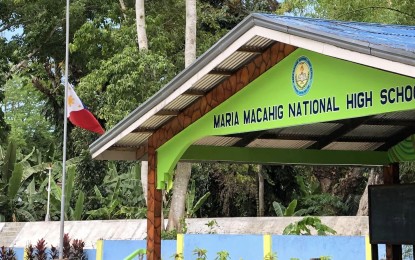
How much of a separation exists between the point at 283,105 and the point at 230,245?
6119mm

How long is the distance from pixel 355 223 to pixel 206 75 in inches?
282

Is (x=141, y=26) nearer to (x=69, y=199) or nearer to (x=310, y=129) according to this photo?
(x=69, y=199)

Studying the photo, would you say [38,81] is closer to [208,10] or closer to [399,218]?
[208,10]

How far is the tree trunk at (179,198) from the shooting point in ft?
74.4

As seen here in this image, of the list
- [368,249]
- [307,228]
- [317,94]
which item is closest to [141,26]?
[307,228]

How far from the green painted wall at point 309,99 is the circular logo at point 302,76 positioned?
0.16 feet

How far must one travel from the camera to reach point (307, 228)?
17.8 metres

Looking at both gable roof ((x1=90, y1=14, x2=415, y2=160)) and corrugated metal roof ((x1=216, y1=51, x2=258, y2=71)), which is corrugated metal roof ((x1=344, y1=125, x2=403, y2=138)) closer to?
gable roof ((x1=90, y1=14, x2=415, y2=160))

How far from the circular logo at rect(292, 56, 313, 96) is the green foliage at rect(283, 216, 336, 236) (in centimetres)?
687

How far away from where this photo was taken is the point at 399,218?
12.2 meters

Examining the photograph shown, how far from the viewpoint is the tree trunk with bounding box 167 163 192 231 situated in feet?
74.4

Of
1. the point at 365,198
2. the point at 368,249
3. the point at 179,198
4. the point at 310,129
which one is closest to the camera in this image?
the point at 310,129

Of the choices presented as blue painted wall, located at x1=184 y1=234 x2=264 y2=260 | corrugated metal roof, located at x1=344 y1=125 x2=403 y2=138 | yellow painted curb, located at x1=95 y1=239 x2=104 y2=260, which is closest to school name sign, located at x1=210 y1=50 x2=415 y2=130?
corrugated metal roof, located at x1=344 y1=125 x2=403 y2=138

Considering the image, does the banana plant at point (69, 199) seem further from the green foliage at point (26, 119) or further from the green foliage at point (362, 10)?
the green foliage at point (26, 119)
